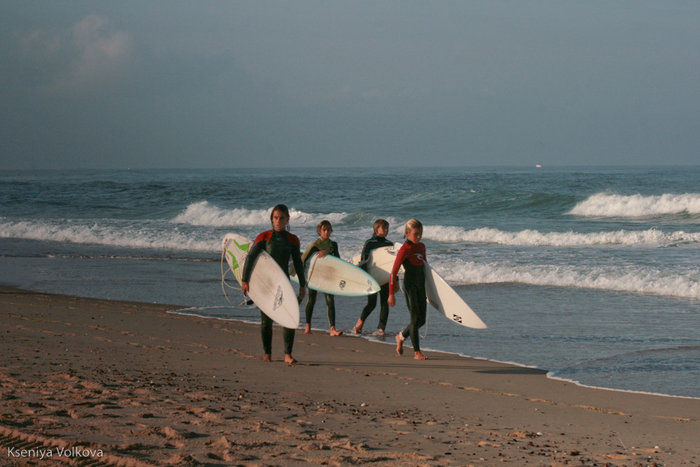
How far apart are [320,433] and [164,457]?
939mm

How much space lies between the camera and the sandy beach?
12.2 feet

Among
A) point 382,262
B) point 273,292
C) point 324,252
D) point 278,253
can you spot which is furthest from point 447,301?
point 278,253

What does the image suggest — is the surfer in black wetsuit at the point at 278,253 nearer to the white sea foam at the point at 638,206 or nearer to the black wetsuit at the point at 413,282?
the black wetsuit at the point at 413,282

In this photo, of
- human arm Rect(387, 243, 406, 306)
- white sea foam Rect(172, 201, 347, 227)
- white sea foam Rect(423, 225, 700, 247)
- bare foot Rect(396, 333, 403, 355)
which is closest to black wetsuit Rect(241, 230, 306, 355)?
human arm Rect(387, 243, 406, 306)

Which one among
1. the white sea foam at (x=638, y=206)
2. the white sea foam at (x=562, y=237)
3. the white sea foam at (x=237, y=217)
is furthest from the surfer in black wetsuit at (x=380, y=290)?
the white sea foam at (x=638, y=206)

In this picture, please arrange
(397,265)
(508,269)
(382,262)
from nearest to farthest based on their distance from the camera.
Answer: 1. (397,265)
2. (382,262)
3. (508,269)

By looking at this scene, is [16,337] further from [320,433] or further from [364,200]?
[364,200]

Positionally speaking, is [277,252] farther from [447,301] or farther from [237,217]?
[237,217]

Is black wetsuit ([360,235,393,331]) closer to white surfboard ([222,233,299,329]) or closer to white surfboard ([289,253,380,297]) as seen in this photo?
white surfboard ([289,253,380,297])

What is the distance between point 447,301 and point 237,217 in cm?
2322

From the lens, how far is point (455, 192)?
36125 millimetres

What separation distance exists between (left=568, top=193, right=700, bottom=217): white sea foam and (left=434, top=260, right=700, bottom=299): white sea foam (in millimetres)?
16272

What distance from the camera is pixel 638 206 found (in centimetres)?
3000

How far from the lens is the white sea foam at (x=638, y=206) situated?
28938mm
